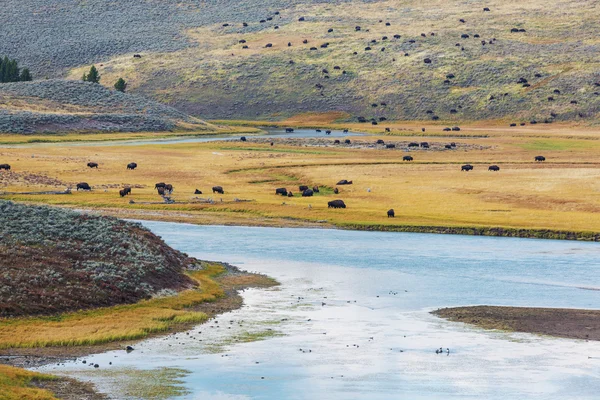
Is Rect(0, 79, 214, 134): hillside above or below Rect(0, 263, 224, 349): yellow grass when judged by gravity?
above

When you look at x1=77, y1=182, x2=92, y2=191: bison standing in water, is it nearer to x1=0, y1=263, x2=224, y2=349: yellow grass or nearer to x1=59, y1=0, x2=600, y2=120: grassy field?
x1=0, y1=263, x2=224, y2=349: yellow grass

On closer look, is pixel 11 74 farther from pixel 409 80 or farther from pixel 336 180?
pixel 336 180

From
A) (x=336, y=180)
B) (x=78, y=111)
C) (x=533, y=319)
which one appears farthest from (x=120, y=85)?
(x=533, y=319)

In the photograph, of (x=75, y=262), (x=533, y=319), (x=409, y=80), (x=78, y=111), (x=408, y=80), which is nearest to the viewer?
(x=533, y=319)

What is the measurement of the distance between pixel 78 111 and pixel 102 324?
11884 cm

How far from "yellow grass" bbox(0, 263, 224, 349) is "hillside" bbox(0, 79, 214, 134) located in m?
96.4

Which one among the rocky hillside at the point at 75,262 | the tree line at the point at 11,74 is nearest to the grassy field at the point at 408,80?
the tree line at the point at 11,74

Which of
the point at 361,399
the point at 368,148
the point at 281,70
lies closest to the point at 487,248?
the point at 361,399

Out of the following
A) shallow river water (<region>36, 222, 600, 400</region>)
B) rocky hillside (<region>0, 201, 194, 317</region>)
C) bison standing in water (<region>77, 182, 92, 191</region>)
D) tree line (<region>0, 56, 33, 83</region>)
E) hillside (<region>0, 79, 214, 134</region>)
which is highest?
tree line (<region>0, 56, 33, 83</region>)

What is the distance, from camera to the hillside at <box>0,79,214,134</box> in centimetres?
13675

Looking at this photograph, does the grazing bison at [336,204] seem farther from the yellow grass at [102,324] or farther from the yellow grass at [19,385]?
the yellow grass at [19,385]

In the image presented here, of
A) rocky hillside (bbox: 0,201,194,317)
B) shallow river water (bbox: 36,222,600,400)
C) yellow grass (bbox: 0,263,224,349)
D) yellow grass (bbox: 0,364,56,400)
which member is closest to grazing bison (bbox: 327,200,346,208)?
shallow river water (bbox: 36,222,600,400)

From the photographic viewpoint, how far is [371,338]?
34.3 meters

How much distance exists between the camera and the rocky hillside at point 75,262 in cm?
3625
